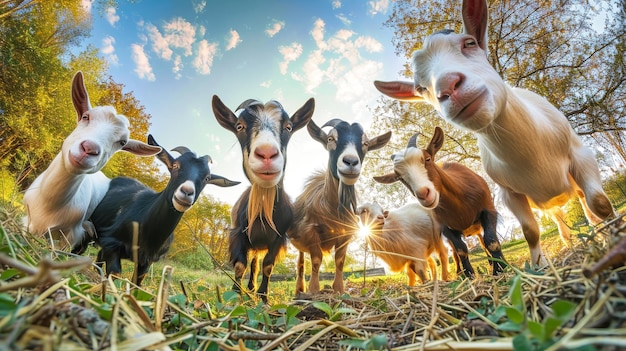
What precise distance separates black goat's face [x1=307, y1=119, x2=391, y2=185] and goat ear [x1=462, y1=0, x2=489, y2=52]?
1.28 m

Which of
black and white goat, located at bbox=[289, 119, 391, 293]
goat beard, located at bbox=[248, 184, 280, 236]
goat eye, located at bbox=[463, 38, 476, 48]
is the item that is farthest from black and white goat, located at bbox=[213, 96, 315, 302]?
goat eye, located at bbox=[463, 38, 476, 48]

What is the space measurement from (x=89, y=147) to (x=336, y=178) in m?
2.09

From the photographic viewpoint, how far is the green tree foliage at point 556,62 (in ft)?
22.9

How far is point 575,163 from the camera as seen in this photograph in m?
2.35

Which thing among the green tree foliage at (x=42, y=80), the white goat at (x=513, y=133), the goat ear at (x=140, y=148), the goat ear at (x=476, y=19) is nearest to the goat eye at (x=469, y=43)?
the white goat at (x=513, y=133)

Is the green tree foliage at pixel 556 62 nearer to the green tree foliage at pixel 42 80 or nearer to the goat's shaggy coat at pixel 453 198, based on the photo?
the goat's shaggy coat at pixel 453 198

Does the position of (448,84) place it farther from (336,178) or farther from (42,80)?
(42,80)

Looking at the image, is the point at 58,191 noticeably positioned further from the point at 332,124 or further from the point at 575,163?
the point at 575,163

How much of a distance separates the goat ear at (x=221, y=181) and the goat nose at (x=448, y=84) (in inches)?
87.2

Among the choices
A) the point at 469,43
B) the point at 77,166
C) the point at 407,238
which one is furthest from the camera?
the point at 407,238

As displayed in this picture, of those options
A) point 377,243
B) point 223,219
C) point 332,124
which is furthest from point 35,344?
point 223,219

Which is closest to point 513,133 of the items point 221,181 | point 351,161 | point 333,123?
point 351,161

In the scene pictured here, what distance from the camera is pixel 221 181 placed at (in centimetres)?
338

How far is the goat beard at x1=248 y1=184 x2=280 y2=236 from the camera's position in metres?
3.14
